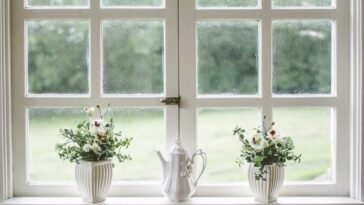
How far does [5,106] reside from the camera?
2.60 meters

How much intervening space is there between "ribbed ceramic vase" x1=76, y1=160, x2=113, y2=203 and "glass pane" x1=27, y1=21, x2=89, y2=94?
1.40ft

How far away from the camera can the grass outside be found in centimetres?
267

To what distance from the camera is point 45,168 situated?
2.70 metres

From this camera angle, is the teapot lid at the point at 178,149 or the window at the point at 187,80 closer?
the teapot lid at the point at 178,149

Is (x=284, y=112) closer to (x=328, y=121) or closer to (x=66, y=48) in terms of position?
(x=328, y=121)

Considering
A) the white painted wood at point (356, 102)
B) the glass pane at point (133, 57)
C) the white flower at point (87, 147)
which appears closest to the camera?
the white flower at point (87, 147)

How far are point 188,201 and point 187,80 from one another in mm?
612

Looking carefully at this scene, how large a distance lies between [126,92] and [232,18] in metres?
0.67

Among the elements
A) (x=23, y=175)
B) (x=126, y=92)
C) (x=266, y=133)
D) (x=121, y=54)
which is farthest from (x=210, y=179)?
(x=23, y=175)

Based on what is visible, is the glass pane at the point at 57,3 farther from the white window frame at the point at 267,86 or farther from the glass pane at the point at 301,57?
the glass pane at the point at 301,57

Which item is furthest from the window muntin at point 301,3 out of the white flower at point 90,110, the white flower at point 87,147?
the white flower at point 87,147

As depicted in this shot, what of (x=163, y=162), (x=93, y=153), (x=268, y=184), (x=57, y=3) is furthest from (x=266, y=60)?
(x=57, y=3)

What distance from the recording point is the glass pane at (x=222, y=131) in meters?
2.67

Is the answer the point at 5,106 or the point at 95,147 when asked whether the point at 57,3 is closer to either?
the point at 5,106
